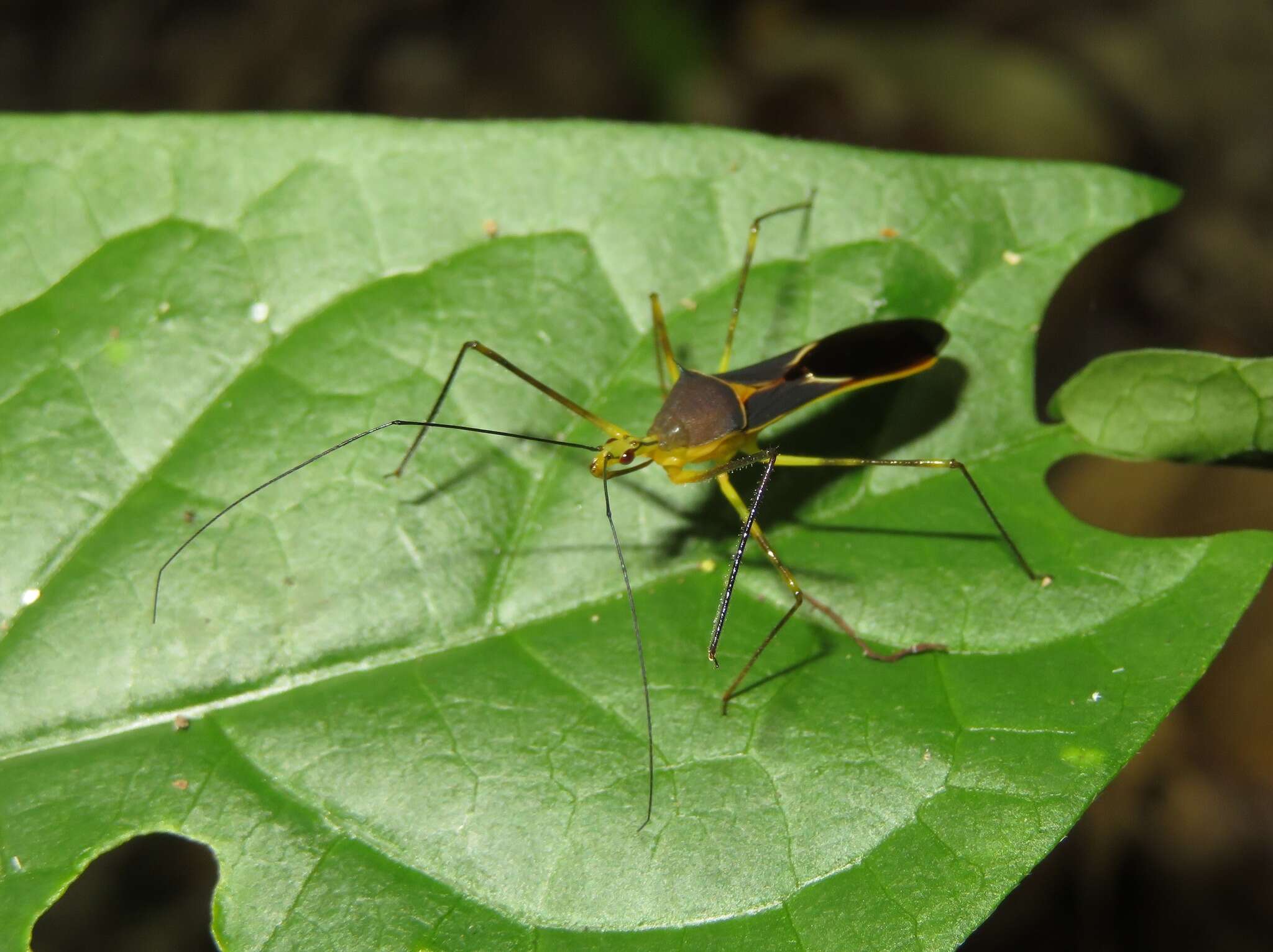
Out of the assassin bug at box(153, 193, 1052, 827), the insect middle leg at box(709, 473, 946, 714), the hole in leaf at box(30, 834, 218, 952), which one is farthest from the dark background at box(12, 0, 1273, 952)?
the insect middle leg at box(709, 473, 946, 714)

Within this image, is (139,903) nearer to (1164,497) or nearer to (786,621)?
(786,621)

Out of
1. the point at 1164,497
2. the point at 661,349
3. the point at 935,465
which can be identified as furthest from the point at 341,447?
the point at 1164,497

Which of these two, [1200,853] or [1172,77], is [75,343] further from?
[1172,77]

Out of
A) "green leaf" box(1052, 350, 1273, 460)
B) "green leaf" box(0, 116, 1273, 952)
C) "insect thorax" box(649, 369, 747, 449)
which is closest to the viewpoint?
"green leaf" box(0, 116, 1273, 952)

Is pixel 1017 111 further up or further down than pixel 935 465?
further down

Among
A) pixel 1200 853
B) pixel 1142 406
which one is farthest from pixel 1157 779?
pixel 1142 406

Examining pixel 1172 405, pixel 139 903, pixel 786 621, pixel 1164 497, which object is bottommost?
pixel 139 903

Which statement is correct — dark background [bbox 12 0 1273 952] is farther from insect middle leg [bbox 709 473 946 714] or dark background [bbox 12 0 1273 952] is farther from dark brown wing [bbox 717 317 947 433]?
insect middle leg [bbox 709 473 946 714]
